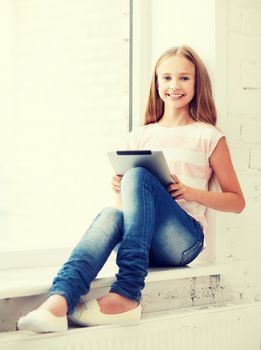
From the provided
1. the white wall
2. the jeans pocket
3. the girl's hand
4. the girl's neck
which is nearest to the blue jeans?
the jeans pocket

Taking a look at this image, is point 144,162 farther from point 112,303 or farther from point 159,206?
point 112,303

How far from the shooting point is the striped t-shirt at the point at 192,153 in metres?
1.70

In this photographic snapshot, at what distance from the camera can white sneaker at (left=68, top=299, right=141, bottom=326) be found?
1382 mm

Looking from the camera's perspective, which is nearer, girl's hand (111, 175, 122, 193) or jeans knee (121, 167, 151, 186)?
jeans knee (121, 167, 151, 186)

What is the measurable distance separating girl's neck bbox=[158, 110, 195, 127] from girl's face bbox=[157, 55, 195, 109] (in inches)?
1.3

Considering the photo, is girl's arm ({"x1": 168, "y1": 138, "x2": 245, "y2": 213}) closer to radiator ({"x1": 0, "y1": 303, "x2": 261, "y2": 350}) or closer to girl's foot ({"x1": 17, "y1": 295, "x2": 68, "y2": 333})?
radiator ({"x1": 0, "y1": 303, "x2": 261, "y2": 350})

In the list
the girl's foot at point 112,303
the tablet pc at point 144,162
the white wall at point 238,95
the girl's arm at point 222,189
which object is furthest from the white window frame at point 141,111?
the girl's foot at point 112,303

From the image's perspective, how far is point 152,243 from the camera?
1.60 meters

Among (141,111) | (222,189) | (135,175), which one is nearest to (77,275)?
(135,175)

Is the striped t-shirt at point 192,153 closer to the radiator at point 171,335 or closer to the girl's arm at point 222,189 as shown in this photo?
the girl's arm at point 222,189

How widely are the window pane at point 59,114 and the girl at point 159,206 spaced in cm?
19

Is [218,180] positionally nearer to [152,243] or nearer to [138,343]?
[152,243]

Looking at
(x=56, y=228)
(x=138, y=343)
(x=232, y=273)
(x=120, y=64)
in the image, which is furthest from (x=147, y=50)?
(x=138, y=343)

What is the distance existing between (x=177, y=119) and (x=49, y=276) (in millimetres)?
683
